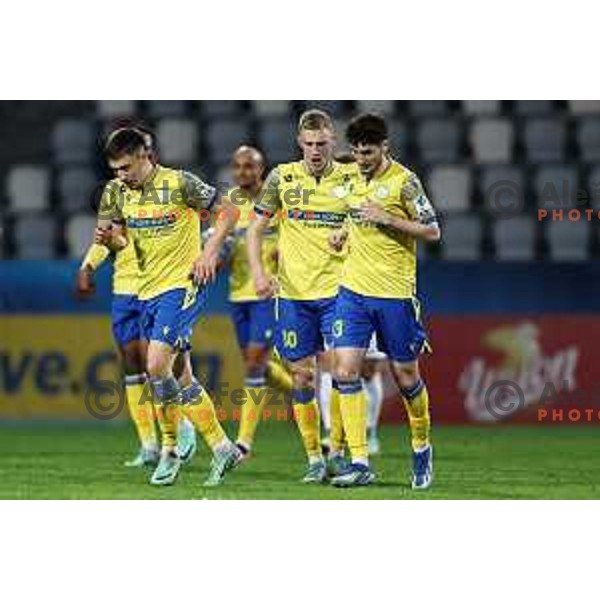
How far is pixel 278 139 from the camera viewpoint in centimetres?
1983

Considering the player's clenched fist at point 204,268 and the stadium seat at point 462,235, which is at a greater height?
the player's clenched fist at point 204,268

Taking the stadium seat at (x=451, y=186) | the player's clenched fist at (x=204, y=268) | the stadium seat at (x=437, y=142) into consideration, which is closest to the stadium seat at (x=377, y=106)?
the stadium seat at (x=437, y=142)

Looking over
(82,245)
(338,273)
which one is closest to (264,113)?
(82,245)

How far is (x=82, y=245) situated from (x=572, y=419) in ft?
15.1

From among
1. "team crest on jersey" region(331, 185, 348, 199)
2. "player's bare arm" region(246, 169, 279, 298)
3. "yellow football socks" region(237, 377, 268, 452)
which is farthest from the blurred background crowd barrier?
"team crest on jersey" region(331, 185, 348, 199)

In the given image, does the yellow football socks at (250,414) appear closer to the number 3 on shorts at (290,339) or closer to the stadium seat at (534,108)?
the number 3 on shorts at (290,339)

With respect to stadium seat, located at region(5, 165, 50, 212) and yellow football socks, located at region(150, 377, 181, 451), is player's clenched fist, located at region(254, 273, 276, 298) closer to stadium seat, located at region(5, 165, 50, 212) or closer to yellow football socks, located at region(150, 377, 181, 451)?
yellow football socks, located at region(150, 377, 181, 451)

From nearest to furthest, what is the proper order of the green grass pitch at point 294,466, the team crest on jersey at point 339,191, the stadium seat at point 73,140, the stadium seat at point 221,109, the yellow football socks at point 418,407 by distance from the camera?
the yellow football socks at point 418,407 < the green grass pitch at point 294,466 < the team crest on jersey at point 339,191 < the stadium seat at point 73,140 < the stadium seat at point 221,109

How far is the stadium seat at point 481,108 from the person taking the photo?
20.7m

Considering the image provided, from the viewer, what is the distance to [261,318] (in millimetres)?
13672

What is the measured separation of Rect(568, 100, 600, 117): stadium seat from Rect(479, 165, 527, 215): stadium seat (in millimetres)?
984

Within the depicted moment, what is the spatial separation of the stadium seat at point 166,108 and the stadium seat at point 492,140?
277 cm

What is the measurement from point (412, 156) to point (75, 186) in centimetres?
312

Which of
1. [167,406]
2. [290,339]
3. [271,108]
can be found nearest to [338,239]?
[290,339]
